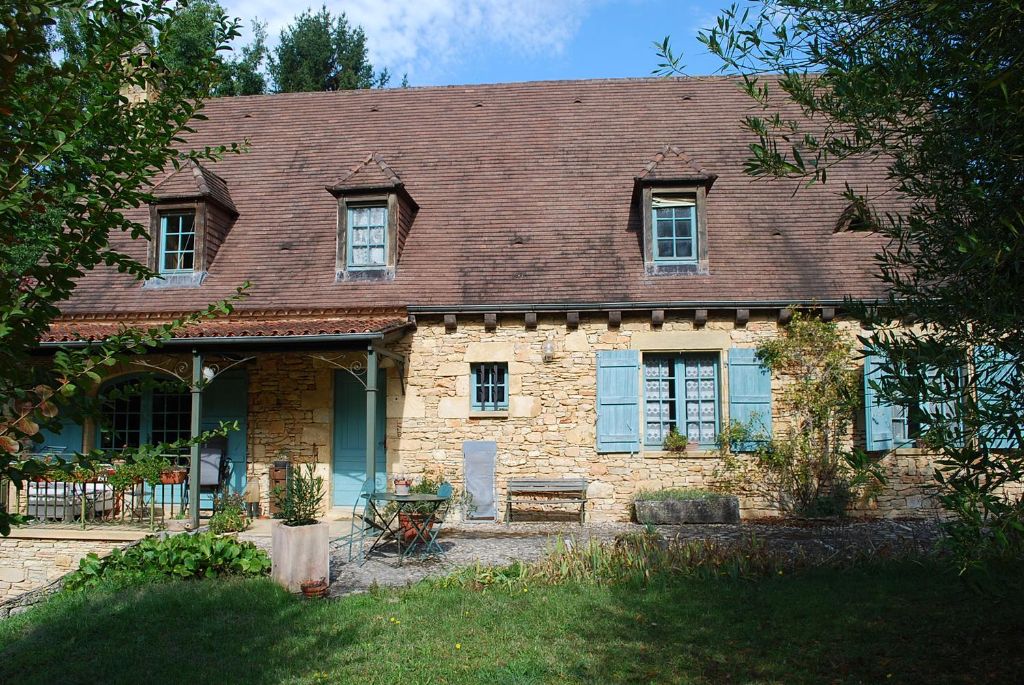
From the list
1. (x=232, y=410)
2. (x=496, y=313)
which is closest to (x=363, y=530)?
(x=496, y=313)

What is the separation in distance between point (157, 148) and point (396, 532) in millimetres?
6041

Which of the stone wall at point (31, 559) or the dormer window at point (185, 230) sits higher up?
the dormer window at point (185, 230)

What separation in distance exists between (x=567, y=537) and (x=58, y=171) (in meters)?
7.22

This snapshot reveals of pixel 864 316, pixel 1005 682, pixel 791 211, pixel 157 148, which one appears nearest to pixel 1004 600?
pixel 1005 682

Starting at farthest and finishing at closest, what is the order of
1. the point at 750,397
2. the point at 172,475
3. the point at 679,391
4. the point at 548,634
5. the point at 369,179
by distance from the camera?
the point at 369,179 < the point at 679,391 < the point at 750,397 < the point at 172,475 < the point at 548,634

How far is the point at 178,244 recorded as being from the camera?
12.0m

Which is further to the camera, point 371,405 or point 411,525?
point 371,405

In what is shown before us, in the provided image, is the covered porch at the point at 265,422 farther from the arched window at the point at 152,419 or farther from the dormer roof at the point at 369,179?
the dormer roof at the point at 369,179

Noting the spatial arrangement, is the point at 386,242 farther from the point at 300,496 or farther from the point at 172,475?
the point at 172,475

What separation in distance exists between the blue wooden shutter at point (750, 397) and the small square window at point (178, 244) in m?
8.22

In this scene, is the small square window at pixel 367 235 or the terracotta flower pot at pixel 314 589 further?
the small square window at pixel 367 235

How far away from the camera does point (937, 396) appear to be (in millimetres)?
3176

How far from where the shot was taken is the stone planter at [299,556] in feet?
23.0

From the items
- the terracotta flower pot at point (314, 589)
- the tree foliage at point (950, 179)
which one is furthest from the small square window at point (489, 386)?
the tree foliage at point (950, 179)
